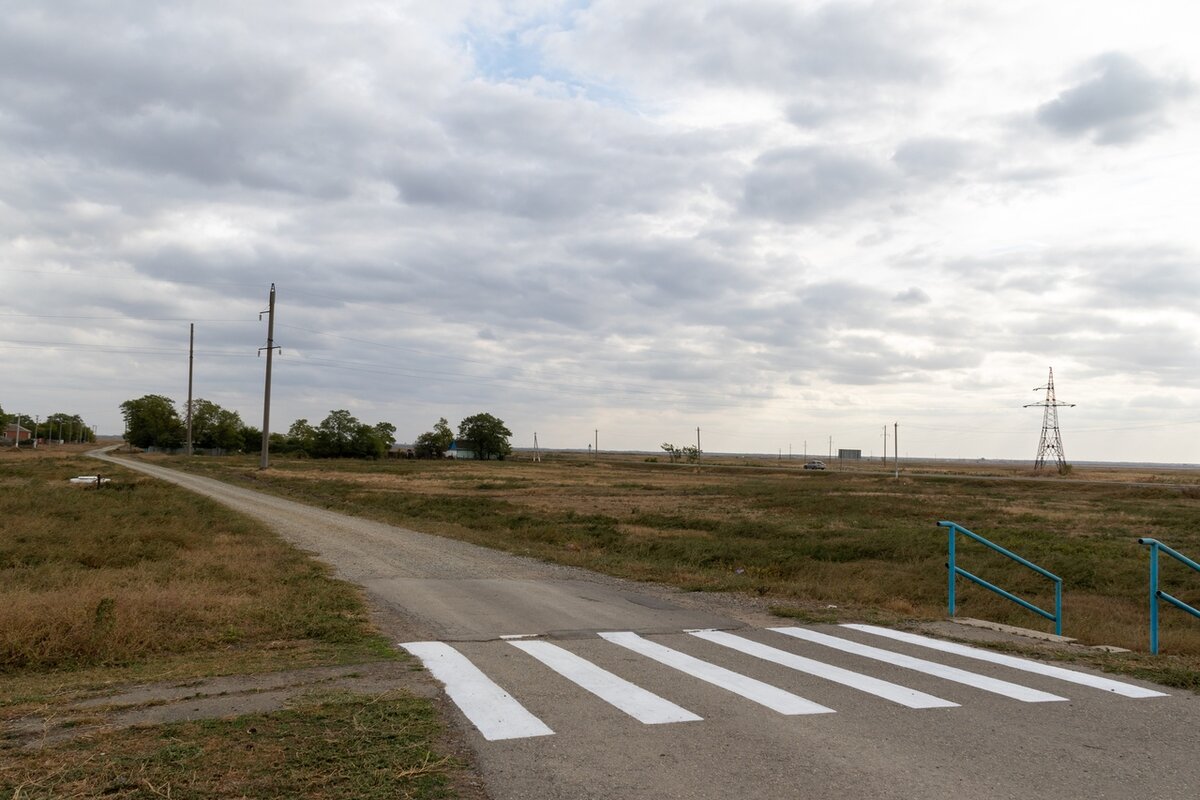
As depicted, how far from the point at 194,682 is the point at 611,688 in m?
3.71

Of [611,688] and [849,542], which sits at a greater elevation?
[611,688]

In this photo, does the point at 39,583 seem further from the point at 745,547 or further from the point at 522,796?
the point at 745,547

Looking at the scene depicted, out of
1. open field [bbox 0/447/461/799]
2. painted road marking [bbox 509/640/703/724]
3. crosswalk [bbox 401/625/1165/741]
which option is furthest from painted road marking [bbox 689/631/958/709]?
open field [bbox 0/447/461/799]

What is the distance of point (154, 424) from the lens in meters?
154

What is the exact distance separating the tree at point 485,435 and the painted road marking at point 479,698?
5729 inches

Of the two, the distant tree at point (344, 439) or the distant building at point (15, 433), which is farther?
the distant building at point (15, 433)

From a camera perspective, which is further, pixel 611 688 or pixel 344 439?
pixel 344 439

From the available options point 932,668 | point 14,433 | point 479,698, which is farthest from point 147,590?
point 14,433

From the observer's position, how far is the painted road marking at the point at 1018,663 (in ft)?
24.0

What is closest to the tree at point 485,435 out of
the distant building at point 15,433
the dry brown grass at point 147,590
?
the distant building at point 15,433

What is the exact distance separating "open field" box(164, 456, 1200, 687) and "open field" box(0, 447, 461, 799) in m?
6.38

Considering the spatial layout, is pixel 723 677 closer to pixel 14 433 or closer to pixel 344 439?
pixel 344 439

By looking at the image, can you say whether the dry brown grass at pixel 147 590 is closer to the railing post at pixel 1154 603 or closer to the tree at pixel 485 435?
the railing post at pixel 1154 603

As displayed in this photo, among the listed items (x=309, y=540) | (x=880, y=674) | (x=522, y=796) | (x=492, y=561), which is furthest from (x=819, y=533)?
(x=522, y=796)
